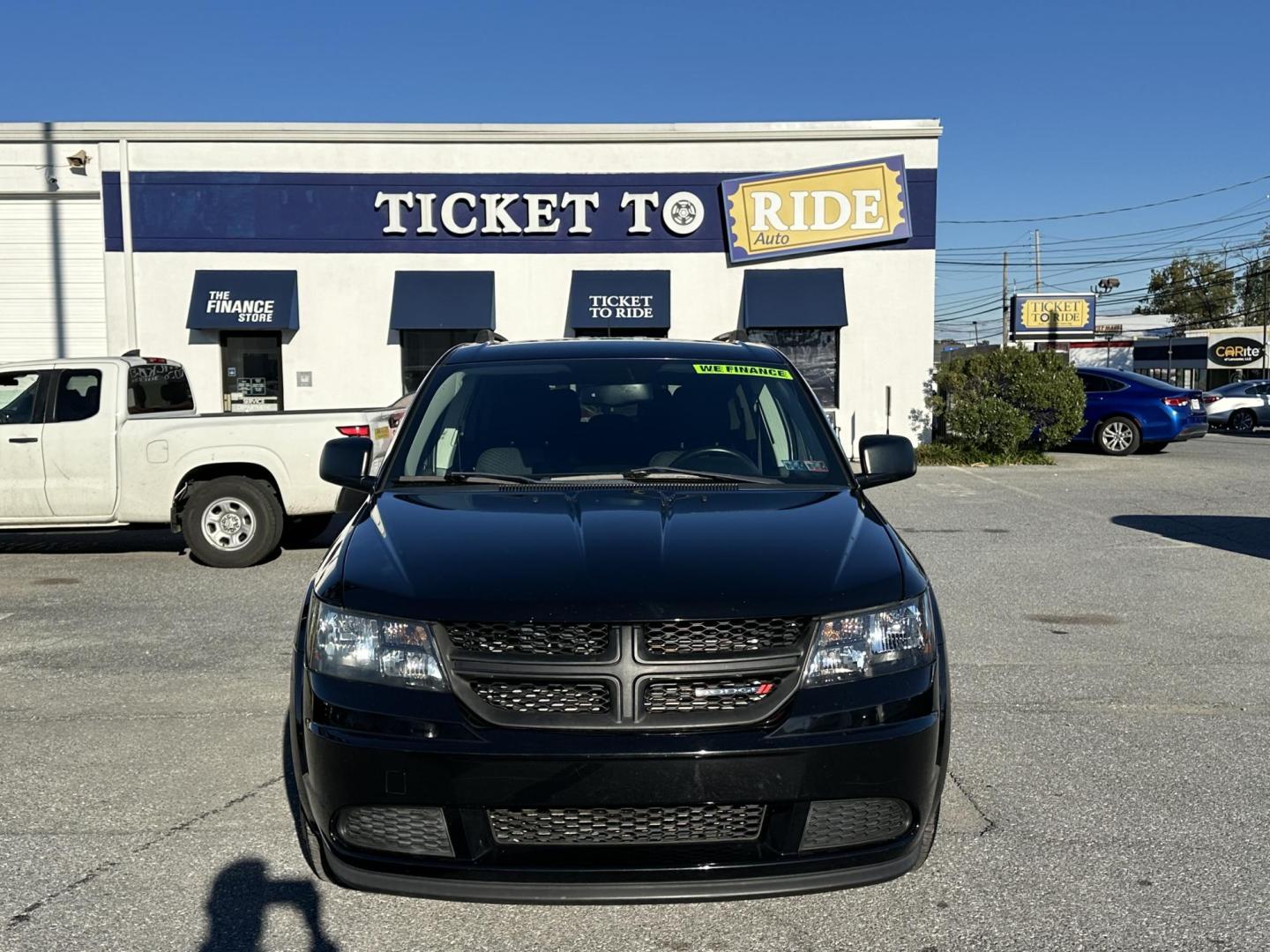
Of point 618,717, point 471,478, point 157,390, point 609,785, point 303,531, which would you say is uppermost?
point 157,390

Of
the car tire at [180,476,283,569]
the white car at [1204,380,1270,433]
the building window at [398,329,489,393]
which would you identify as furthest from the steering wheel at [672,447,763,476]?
the white car at [1204,380,1270,433]

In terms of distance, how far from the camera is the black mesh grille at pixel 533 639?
2.89 m

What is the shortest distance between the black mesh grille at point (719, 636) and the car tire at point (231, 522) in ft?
25.0

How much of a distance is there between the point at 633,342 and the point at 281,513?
5841mm

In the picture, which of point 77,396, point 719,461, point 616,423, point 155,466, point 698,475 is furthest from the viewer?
point 77,396

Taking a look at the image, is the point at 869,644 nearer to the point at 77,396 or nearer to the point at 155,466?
the point at 155,466

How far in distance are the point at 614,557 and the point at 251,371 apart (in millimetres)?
19503

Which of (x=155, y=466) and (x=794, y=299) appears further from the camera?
(x=794, y=299)

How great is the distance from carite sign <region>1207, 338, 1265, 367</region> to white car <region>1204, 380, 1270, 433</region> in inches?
1211

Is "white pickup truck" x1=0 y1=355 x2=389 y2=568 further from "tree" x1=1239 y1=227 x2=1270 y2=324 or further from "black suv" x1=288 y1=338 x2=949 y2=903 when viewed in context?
"tree" x1=1239 y1=227 x2=1270 y2=324

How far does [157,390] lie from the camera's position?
1054 centimetres

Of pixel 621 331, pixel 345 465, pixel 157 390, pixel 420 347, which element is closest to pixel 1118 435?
pixel 621 331

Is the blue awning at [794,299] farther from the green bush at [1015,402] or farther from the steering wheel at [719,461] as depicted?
the steering wheel at [719,461]

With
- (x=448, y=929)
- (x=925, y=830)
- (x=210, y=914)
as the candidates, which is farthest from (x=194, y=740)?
(x=925, y=830)
